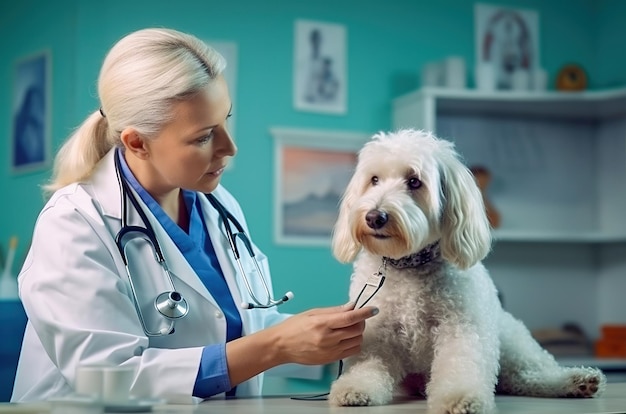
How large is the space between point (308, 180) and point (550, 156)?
1.11 m

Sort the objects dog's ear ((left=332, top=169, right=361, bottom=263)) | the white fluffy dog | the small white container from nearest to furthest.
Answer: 1. the white fluffy dog
2. dog's ear ((left=332, top=169, right=361, bottom=263))
3. the small white container

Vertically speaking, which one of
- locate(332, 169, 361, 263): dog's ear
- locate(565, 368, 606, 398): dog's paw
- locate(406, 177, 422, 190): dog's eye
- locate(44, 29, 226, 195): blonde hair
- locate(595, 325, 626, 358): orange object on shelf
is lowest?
locate(595, 325, 626, 358): orange object on shelf

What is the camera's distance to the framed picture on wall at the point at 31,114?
3301 mm

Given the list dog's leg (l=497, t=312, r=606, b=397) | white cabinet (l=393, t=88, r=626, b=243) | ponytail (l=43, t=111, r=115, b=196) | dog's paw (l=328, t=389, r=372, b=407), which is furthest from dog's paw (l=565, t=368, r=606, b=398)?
white cabinet (l=393, t=88, r=626, b=243)

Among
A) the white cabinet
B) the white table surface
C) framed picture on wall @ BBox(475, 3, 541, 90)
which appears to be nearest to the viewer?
the white table surface

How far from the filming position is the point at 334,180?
3.49 metres

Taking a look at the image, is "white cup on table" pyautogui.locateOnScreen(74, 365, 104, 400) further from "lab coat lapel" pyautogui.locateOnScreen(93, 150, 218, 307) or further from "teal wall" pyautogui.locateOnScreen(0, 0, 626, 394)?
"teal wall" pyautogui.locateOnScreen(0, 0, 626, 394)

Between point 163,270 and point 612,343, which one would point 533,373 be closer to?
point 163,270

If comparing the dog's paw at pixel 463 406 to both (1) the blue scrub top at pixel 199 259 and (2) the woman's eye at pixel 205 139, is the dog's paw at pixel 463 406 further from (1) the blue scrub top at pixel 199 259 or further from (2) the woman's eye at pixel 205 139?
(2) the woman's eye at pixel 205 139

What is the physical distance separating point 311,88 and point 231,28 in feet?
1.28

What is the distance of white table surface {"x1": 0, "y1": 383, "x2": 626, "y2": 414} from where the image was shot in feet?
4.07

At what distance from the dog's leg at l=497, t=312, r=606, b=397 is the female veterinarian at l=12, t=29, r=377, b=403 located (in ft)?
1.04

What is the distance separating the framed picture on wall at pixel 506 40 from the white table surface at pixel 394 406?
8.07 ft

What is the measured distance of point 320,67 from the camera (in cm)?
348
